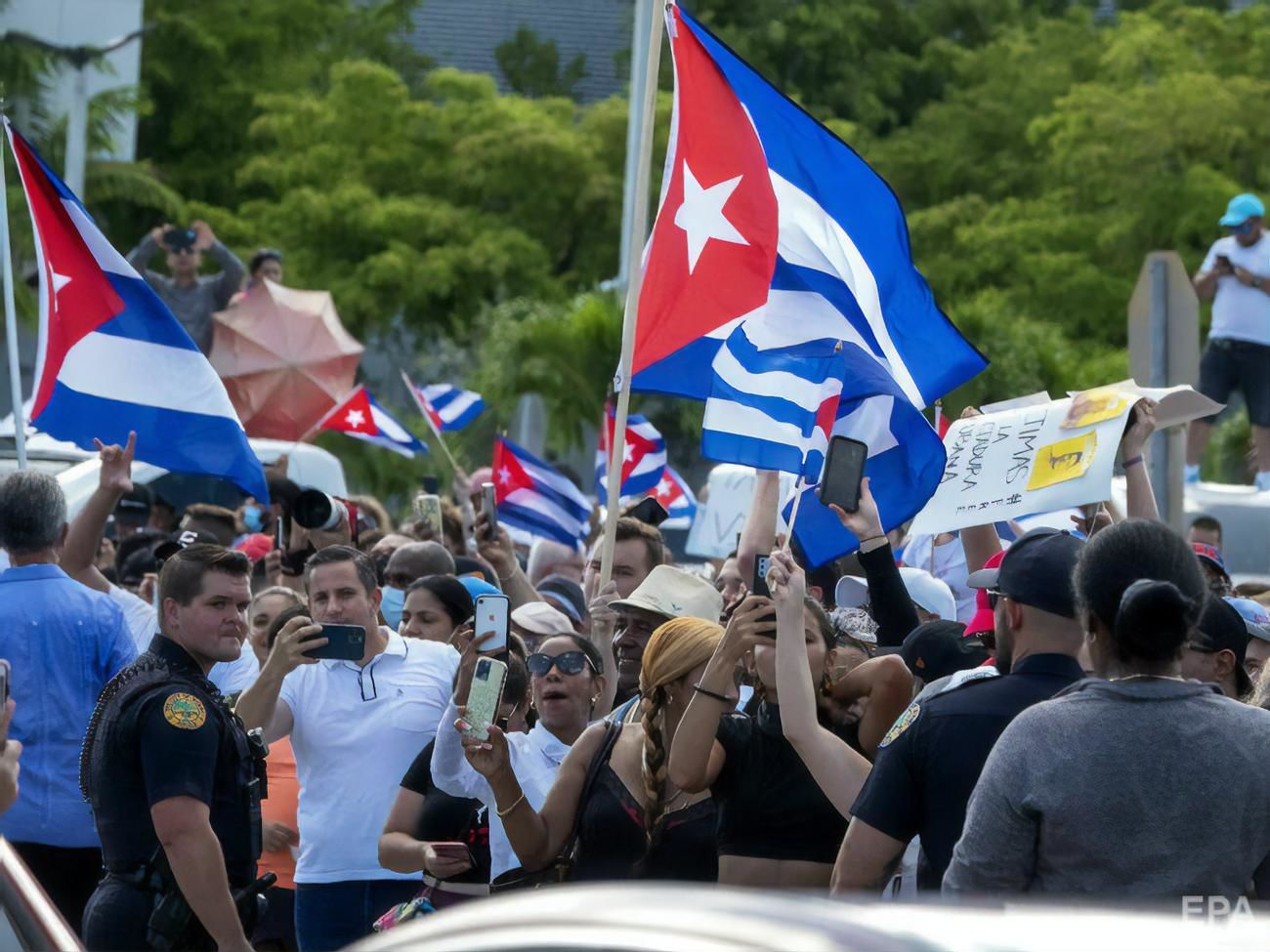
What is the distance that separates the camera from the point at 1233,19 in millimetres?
33219

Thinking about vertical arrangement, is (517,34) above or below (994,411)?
above

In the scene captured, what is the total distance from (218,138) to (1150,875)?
35167 mm

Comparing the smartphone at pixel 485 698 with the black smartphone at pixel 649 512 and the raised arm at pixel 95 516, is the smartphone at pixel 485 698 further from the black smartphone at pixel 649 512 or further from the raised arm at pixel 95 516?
the black smartphone at pixel 649 512

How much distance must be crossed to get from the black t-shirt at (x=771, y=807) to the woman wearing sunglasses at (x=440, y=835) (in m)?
0.98

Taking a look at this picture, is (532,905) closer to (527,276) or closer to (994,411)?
(994,411)

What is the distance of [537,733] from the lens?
6.19 meters

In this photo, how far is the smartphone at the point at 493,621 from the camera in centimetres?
559

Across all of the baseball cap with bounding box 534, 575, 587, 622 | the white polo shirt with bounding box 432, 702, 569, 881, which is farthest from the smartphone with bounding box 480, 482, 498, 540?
the white polo shirt with bounding box 432, 702, 569, 881

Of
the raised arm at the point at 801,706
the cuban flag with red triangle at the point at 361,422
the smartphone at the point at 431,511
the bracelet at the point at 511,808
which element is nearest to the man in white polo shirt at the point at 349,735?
the bracelet at the point at 511,808

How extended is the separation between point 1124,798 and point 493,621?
2.16 meters

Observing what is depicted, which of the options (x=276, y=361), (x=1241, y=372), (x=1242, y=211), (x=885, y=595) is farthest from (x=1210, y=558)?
(x=276, y=361)

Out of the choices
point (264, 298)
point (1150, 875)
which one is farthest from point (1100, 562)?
point (264, 298)

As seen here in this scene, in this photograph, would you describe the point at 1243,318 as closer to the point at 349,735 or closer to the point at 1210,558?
the point at 1210,558

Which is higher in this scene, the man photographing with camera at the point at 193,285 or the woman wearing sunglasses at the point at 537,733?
the man photographing with camera at the point at 193,285
